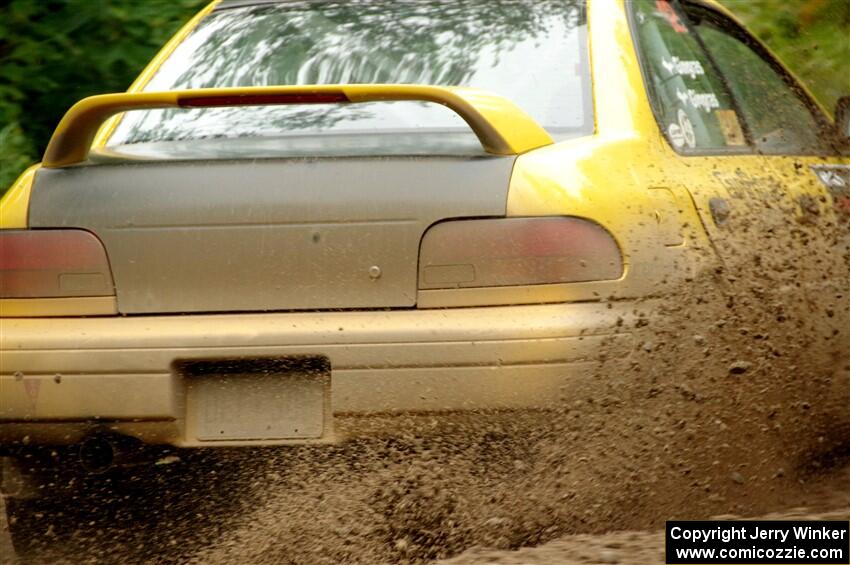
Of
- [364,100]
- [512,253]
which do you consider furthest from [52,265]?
[512,253]

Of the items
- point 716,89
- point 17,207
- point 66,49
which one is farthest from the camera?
point 66,49

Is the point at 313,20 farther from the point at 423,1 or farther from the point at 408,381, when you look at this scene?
the point at 408,381

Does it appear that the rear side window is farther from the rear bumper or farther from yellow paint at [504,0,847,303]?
the rear bumper

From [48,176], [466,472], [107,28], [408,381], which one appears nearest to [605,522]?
[466,472]

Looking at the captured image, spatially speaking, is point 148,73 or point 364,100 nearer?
point 364,100

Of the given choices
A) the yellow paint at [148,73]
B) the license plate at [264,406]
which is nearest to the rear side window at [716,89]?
the license plate at [264,406]

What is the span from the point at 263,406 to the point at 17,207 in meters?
0.86

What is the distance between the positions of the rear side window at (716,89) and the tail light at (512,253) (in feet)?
1.97

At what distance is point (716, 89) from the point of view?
455 centimetres

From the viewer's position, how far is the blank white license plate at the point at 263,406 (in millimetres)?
3371

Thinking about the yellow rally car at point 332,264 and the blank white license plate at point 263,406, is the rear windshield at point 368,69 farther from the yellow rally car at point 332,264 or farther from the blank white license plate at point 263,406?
the blank white license plate at point 263,406

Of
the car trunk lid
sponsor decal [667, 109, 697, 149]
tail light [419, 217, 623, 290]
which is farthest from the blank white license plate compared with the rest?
sponsor decal [667, 109, 697, 149]

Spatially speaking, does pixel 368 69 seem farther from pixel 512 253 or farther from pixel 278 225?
pixel 512 253

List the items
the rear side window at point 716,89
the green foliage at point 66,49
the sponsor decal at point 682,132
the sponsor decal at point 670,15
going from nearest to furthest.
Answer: the sponsor decal at point 682,132 → the rear side window at point 716,89 → the sponsor decal at point 670,15 → the green foliage at point 66,49
